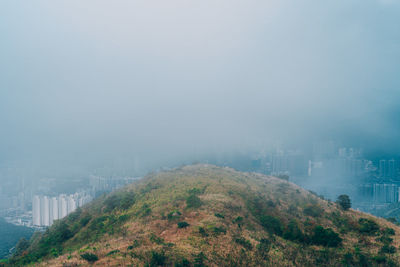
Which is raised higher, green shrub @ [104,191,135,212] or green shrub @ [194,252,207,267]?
green shrub @ [194,252,207,267]

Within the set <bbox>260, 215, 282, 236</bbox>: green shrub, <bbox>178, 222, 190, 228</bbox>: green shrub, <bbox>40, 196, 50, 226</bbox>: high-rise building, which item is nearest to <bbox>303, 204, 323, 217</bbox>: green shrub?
<bbox>260, 215, 282, 236</bbox>: green shrub

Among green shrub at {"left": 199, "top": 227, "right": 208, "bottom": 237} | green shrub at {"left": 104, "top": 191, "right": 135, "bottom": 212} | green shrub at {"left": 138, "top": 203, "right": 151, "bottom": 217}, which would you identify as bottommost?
green shrub at {"left": 104, "top": 191, "right": 135, "bottom": 212}

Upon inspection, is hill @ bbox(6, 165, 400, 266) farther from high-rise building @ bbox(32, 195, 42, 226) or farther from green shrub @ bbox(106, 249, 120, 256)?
high-rise building @ bbox(32, 195, 42, 226)

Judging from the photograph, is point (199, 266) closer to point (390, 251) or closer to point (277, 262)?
point (277, 262)

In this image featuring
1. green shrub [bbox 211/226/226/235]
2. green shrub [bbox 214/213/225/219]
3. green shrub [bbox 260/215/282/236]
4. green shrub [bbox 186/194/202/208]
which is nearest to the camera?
green shrub [bbox 211/226/226/235]

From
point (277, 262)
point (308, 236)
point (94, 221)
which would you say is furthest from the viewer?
point (94, 221)

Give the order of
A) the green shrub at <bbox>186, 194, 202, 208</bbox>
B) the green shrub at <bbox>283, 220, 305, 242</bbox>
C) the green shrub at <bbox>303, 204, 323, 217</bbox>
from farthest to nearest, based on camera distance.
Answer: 1. the green shrub at <bbox>303, 204, 323, 217</bbox>
2. the green shrub at <bbox>186, 194, 202, 208</bbox>
3. the green shrub at <bbox>283, 220, 305, 242</bbox>

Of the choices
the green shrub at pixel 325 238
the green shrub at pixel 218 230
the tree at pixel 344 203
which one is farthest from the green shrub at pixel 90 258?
the tree at pixel 344 203

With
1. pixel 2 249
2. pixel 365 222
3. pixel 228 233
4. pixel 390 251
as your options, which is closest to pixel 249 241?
pixel 228 233
